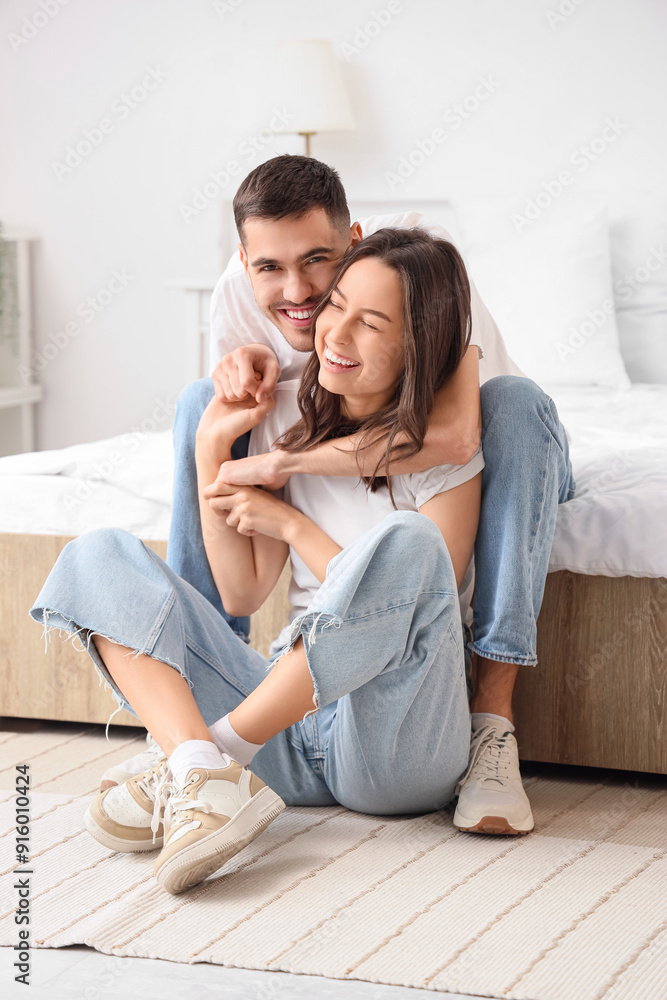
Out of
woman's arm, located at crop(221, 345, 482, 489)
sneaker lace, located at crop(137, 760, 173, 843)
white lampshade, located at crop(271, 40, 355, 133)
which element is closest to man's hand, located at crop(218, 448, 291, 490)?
woman's arm, located at crop(221, 345, 482, 489)

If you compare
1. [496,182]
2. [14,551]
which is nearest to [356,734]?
[14,551]

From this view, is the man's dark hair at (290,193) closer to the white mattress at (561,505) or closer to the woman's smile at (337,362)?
the woman's smile at (337,362)

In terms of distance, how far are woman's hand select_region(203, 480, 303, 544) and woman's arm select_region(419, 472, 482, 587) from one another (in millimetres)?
165

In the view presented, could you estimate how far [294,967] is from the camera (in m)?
0.89

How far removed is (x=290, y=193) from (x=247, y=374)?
22 cm

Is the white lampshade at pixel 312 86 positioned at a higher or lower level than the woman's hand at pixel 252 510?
higher

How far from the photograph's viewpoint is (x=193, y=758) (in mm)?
1031

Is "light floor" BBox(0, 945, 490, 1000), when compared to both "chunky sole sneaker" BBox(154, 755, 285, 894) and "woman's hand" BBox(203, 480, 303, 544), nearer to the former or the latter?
"chunky sole sneaker" BBox(154, 755, 285, 894)

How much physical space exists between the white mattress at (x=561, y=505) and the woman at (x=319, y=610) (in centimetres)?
19

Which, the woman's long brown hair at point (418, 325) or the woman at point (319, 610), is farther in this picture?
the woman's long brown hair at point (418, 325)

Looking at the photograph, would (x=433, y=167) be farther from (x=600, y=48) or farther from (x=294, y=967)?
(x=294, y=967)

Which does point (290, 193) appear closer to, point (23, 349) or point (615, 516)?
point (615, 516)

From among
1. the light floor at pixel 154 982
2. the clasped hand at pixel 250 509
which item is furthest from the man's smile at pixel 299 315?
the light floor at pixel 154 982

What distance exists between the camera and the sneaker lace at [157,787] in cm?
108
